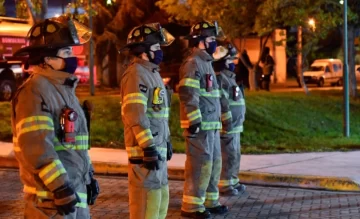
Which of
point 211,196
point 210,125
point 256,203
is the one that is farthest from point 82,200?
point 256,203

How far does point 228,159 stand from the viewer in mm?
8492

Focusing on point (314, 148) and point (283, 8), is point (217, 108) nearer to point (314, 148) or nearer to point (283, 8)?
point (314, 148)

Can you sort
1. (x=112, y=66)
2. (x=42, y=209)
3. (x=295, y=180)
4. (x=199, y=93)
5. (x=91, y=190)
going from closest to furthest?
1. (x=42, y=209)
2. (x=91, y=190)
3. (x=199, y=93)
4. (x=295, y=180)
5. (x=112, y=66)

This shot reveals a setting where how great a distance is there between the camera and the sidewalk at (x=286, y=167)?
9.47 meters

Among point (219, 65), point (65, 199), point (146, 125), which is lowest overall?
point (65, 199)

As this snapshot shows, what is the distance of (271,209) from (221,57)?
6.58 feet

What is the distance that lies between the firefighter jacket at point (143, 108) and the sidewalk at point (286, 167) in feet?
13.3

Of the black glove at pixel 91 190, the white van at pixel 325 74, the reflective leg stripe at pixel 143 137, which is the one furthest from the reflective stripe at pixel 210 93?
the white van at pixel 325 74

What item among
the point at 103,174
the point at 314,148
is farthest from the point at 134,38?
the point at 314,148

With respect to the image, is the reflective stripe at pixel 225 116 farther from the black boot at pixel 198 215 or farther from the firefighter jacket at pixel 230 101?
the black boot at pixel 198 215

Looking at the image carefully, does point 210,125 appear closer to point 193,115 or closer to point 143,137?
point 193,115

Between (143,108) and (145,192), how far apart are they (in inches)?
29.4

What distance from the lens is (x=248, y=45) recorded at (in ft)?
118

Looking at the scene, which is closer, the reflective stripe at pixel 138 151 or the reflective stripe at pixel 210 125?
the reflective stripe at pixel 138 151
